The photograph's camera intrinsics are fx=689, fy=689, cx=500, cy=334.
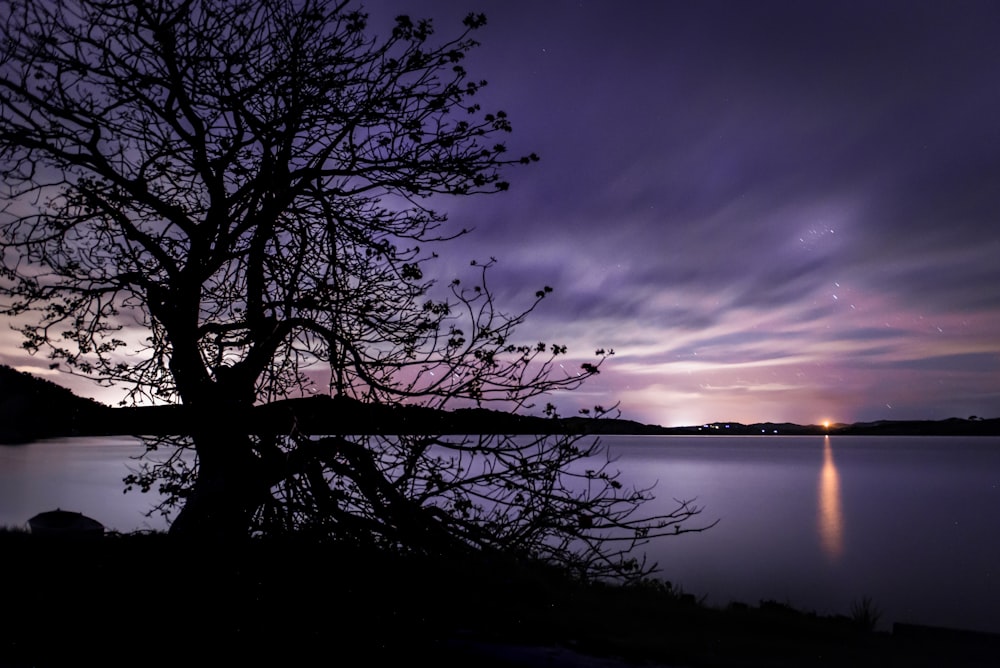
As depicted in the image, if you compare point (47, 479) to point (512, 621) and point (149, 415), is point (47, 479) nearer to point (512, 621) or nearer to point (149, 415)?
point (149, 415)

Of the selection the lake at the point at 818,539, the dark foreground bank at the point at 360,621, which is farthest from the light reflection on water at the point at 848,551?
the dark foreground bank at the point at 360,621

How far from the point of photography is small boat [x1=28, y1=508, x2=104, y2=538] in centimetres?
1063

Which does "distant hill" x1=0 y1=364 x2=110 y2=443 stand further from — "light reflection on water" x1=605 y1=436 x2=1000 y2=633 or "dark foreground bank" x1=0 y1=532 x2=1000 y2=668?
"light reflection on water" x1=605 y1=436 x2=1000 y2=633

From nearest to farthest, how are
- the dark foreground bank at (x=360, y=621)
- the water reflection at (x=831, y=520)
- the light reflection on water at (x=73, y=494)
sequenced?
the dark foreground bank at (x=360, y=621) → the light reflection on water at (x=73, y=494) → the water reflection at (x=831, y=520)

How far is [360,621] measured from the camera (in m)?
5.45

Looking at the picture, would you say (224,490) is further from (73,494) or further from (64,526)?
(73,494)

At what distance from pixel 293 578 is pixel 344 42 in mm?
5754

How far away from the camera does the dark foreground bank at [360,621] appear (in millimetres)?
4641

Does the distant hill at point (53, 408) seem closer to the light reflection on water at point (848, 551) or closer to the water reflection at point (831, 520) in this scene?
the light reflection on water at point (848, 551)

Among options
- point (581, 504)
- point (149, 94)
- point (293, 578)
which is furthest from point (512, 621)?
point (149, 94)

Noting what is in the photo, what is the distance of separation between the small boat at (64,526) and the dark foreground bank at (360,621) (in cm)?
300

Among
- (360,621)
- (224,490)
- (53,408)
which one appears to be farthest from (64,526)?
(360,621)

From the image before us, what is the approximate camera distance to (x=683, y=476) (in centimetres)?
7756

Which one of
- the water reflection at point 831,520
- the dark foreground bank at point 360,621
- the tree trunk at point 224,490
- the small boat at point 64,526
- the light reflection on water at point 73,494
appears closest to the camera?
the dark foreground bank at point 360,621
